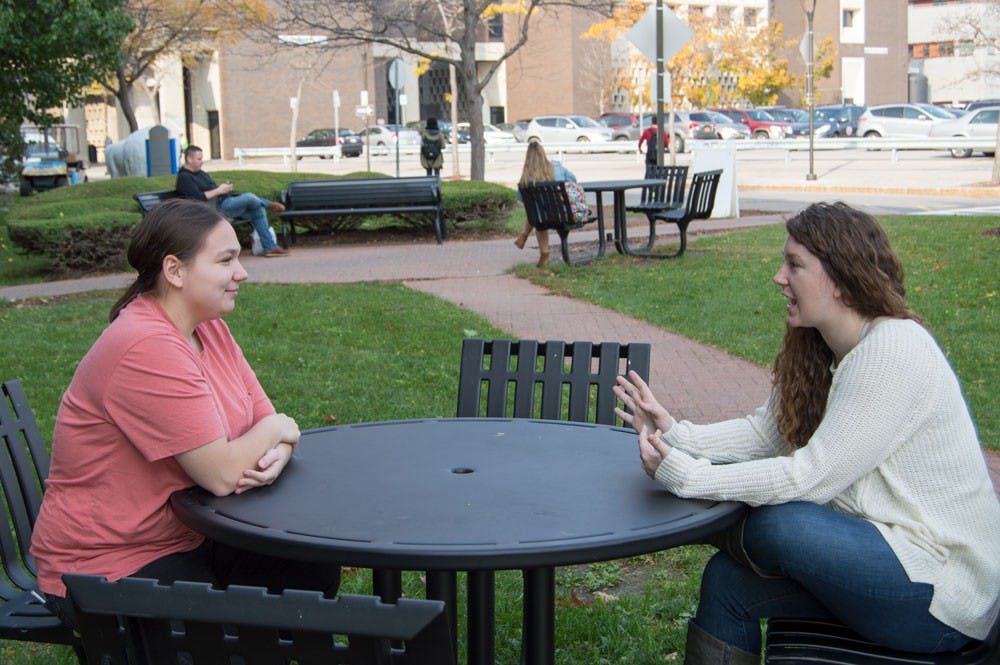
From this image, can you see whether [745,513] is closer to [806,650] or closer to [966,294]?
[806,650]

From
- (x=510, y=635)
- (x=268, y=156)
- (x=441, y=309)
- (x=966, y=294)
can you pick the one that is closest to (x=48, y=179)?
(x=268, y=156)

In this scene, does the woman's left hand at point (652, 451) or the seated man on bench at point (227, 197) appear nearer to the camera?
the woman's left hand at point (652, 451)

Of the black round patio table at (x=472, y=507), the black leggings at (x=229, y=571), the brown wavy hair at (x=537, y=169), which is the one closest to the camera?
the black round patio table at (x=472, y=507)

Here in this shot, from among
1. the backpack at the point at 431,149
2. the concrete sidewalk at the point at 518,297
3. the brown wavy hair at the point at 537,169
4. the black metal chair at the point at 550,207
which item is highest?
the backpack at the point at 431,149

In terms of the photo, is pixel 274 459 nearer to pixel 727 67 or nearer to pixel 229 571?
pixel 229 571

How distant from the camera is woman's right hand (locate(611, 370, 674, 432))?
10.8ft

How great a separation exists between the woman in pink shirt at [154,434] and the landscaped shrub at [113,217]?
38.6 ft

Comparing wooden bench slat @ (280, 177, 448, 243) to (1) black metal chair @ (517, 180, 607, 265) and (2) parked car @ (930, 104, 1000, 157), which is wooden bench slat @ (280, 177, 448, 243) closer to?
(1) black metal chair @ (517, 180, 607, 265)

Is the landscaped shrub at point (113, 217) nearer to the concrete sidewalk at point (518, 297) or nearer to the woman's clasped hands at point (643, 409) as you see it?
the concrete sidewalk at point (518, 297)

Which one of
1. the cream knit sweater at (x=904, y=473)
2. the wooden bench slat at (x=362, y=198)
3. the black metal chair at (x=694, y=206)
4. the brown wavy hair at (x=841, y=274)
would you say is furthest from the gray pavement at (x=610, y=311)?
the cream knit sweater at (x=904, y=473)

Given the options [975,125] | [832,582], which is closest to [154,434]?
[832,582]

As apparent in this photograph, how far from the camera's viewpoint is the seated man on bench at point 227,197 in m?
14.6

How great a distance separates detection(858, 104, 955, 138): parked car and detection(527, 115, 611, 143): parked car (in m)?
11.2

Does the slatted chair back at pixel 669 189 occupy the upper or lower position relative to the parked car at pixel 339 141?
lower
